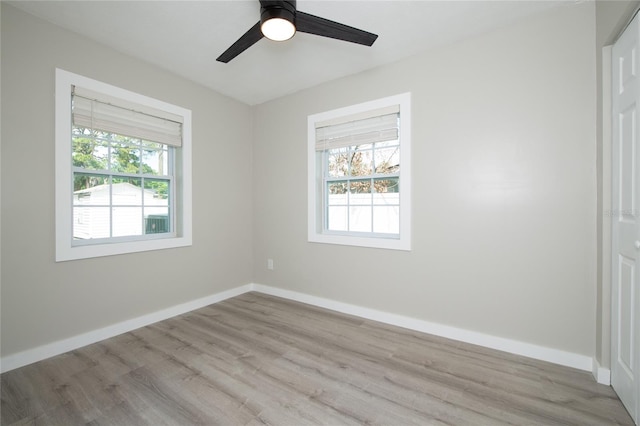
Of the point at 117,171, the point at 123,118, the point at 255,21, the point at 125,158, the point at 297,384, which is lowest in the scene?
the point at 297,384

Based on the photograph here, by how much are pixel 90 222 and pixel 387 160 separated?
3.04 metres

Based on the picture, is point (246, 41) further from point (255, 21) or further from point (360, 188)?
point (360, 188)

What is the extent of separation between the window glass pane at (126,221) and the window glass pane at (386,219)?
8.55ft

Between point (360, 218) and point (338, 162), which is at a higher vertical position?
point (338, 162)

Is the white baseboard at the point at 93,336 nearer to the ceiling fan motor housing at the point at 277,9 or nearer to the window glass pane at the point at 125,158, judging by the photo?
the window glass pane at the point at 125,158

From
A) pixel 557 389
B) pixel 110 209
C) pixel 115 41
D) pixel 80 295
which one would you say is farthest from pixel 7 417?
pixel 557 389

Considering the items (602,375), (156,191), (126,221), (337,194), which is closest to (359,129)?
(337,194)

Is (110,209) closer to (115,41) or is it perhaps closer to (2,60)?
(2,60)

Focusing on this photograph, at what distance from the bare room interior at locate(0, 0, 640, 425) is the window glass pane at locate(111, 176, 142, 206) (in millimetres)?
21

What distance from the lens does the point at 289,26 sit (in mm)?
1791

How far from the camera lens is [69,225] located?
237 cm

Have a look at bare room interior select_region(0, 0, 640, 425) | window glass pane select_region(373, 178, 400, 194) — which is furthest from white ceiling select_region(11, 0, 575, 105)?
window glass pane select_region(373, 178, 400, 194)

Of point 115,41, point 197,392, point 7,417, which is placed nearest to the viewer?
point 7,417

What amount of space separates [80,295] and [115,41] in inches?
92.0
